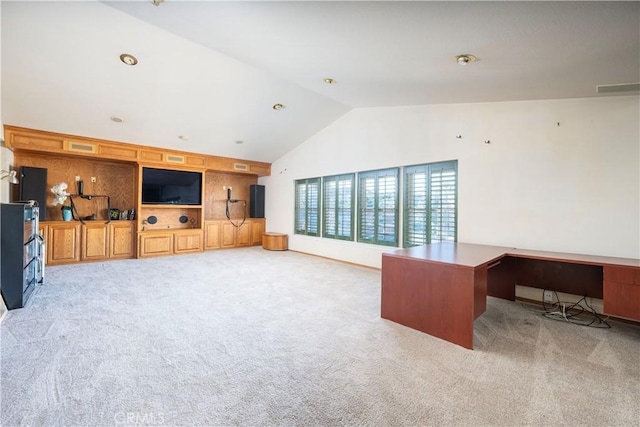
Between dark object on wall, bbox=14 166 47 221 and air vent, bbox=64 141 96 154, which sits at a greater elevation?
air vent, bbox=64 141 96 154

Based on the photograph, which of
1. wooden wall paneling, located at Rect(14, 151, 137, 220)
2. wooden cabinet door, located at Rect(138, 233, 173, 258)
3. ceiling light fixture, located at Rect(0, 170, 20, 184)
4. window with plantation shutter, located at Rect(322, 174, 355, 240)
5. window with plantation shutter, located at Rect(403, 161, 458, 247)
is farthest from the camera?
wooden cabinet door, located at Rect(138, 233, 173, 258)

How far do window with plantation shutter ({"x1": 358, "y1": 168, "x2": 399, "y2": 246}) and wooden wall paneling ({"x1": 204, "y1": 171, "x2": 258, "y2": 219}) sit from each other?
4.22 m

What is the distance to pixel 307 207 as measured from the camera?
7.09 metres

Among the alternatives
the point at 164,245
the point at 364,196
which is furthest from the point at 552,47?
the point at 164,245

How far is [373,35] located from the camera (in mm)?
2367

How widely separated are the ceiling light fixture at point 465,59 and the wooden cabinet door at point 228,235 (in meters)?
6.78

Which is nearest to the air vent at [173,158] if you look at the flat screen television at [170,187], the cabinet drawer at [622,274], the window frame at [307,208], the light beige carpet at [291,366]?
the flat screen television at [170,187]

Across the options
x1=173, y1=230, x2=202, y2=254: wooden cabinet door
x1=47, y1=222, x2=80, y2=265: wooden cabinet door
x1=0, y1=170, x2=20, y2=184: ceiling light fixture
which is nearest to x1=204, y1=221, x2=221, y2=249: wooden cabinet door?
x1=173, y1=230, x2=202, y2=254: wooden cabinet door

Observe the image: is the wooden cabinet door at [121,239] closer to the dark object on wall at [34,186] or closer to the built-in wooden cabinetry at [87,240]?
the built-in wooden cabinetry at [87,240]

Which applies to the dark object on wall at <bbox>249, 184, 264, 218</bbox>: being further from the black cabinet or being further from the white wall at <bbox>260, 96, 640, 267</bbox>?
the black cabinet

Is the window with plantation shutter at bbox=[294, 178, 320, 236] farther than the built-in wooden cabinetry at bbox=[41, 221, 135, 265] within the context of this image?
Yes

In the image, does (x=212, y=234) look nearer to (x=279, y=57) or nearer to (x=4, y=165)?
(x=4, y=165)

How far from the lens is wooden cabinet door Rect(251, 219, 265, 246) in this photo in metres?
8.32

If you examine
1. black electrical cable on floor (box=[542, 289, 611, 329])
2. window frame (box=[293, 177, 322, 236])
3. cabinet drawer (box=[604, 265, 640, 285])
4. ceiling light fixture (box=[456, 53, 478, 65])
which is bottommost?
black electrical cable on floor (box=[542, 289, 611, 329])
